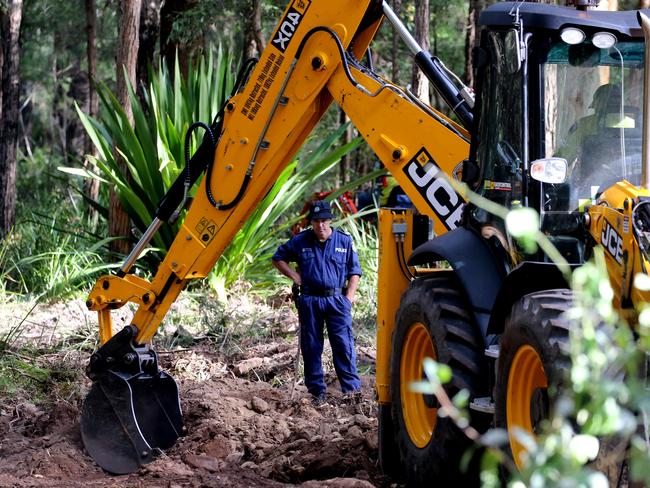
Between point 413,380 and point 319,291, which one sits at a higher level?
point 319,291

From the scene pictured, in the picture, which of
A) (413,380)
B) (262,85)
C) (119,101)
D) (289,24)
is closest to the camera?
(413,380)

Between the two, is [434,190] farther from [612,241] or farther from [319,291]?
[319,291]

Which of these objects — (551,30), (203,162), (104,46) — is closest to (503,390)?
(551,30)

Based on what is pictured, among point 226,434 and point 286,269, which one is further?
point 286,269

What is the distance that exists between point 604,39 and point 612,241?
113cm

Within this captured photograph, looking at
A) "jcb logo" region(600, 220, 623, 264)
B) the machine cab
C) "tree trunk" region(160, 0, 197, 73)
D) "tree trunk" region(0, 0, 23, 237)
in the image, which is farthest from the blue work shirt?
"tree trunk" region(160, 0, 197, 73)

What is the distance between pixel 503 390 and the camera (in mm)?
4828

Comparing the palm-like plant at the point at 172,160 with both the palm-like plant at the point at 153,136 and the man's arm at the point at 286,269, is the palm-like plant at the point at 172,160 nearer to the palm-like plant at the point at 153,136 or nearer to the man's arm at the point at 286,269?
the palm-like plant at the point at 153,136

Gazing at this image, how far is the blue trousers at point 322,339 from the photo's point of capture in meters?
9.09

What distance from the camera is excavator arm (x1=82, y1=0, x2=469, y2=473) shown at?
6.35 metres

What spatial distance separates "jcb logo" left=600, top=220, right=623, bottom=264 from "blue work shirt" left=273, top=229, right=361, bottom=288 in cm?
461

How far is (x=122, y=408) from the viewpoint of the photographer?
7625 mm

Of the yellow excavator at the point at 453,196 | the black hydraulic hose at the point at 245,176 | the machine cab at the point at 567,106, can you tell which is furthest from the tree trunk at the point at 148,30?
the machine cab at the point at 567,106

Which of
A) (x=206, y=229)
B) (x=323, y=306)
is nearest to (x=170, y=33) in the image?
(x=323, y=306)
